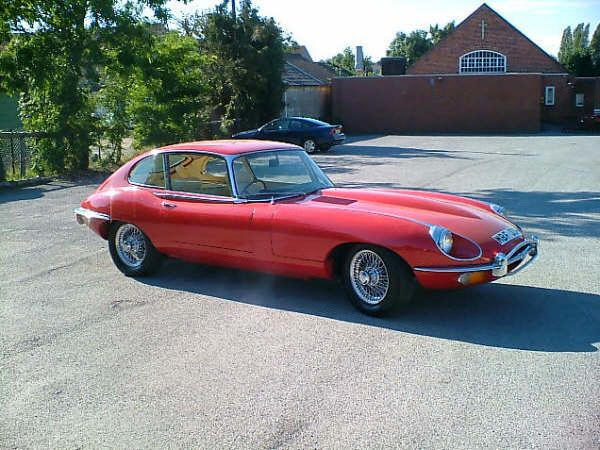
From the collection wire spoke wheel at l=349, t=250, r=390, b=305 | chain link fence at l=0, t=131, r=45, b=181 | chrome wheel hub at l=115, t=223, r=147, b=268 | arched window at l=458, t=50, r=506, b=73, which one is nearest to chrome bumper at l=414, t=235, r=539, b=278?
wire spoke wheel at l=349, t=250, r=390, b=305

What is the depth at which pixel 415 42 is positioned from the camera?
75188 mm

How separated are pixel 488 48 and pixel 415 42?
30474mm

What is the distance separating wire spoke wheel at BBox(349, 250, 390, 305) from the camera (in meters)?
5.51

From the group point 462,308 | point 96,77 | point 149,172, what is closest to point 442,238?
Result: point 462,308

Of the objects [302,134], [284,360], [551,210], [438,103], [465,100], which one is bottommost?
[284,360]

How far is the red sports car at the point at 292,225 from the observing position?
5.34 m

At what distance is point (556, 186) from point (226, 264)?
9655 millimetres

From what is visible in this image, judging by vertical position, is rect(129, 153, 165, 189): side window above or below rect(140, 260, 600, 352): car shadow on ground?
above

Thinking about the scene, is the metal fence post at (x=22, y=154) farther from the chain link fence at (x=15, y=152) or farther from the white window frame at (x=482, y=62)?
the white window frame at (x=482, y=62)

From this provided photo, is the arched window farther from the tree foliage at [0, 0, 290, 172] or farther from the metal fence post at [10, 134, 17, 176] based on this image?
the metal fence post at [10, 134, 17, 176]

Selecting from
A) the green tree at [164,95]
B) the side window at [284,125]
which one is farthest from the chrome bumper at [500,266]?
the side window at [284,125]

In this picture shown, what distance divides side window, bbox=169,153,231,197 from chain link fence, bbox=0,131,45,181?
35.2ft

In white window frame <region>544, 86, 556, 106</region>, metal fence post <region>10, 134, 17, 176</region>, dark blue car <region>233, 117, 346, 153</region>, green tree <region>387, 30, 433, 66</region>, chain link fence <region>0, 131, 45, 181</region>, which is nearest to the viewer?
chain link fence <region>0, 131, 45, 181</region>

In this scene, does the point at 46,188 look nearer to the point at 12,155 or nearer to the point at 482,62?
the point at 12,155
